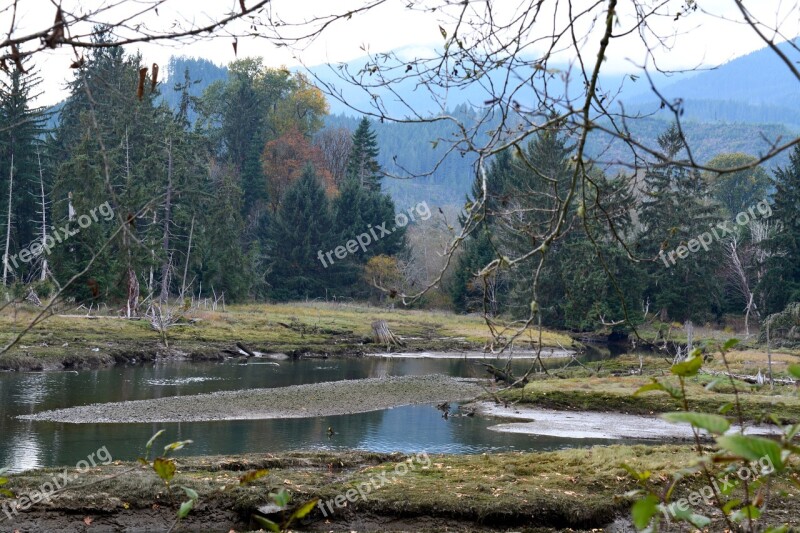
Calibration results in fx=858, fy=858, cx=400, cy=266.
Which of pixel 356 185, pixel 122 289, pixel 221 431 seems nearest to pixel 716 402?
pixel 221 431

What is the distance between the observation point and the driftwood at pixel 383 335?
140 feet

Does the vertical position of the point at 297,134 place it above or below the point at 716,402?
above

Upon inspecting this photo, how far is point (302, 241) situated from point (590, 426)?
139 ft

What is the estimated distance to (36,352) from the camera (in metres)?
28.8

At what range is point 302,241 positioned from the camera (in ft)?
203

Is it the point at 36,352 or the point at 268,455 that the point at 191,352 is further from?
the point at 268,455

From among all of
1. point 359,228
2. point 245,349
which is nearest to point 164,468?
point 245,349

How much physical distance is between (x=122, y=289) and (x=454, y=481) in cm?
3192

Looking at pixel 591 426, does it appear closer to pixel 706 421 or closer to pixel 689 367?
pixel 689 367

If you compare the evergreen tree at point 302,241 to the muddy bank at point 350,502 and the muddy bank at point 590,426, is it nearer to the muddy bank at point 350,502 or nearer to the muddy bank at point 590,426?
the muddy bank at point 590,426

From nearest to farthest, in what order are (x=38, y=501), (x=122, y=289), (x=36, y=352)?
(x=38, y=501), (x=36, y=352), (x=122, y=289)

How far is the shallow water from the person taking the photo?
16.8 meters

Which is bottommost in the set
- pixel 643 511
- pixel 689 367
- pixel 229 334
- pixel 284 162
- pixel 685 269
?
→ pixel 229 334

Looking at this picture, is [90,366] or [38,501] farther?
[90,366]
